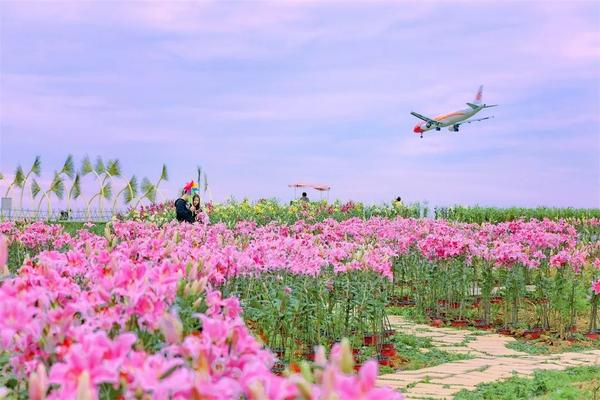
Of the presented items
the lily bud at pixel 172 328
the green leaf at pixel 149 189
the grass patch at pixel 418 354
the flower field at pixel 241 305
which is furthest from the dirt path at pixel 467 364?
the green leaf at pixel 149 189

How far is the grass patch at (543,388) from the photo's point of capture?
584cm

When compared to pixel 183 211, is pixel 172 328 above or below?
below

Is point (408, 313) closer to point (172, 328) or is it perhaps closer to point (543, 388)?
point (543, 388)

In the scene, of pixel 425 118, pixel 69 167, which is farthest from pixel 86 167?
pixel 425 118

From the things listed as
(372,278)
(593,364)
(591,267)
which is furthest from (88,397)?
(591,267)

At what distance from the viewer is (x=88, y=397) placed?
1.83 m

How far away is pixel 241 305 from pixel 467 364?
8.60ft

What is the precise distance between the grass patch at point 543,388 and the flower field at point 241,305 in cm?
118

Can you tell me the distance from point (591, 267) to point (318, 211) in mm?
10063

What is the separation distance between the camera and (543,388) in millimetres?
6281

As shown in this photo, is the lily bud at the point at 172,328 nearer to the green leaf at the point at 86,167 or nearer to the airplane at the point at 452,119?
the green leaf at the point at 86,167

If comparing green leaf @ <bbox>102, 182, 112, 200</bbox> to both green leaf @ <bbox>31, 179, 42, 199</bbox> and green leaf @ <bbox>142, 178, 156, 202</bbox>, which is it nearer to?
green leaf @ <bbox>142, 178, 156, 202</bbox>

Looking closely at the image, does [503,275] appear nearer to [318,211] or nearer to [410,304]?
[410,304]

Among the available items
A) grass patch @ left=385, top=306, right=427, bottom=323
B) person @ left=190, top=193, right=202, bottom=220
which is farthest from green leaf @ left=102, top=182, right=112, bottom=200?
grass patch @ left=385, top=306, right=427, bottom=323
